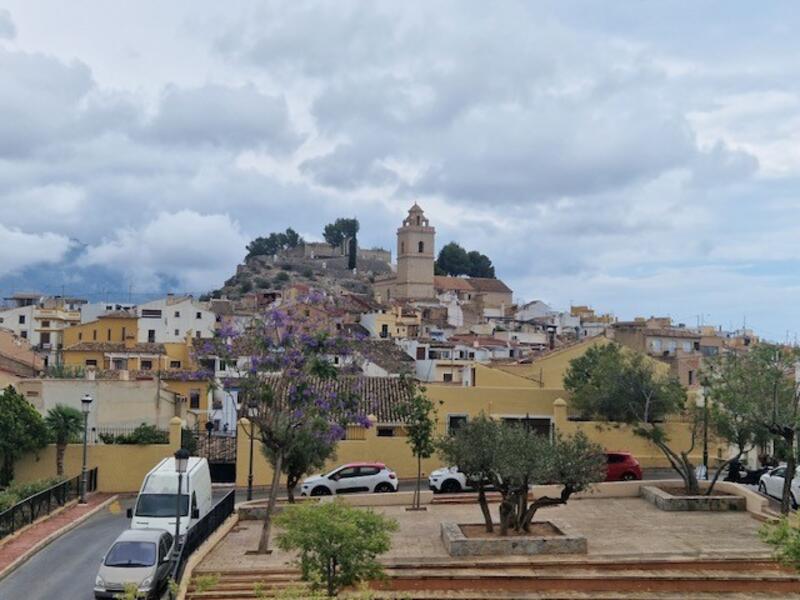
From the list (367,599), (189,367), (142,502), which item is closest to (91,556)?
(142,502)

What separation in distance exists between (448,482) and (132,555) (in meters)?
14.4

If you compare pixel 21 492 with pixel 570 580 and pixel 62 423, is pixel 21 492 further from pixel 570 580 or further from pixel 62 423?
pixel 570 580

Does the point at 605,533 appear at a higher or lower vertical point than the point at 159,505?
lower

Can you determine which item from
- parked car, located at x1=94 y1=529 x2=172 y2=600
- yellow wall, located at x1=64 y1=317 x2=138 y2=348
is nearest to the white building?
yellow wall, located at x1=64 y1=317 x2=138 y2=348

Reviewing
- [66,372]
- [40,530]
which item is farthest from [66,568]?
[66,372]

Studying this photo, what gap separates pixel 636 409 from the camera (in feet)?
105

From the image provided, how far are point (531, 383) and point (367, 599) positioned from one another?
34.8 meters

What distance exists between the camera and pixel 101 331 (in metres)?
72.5

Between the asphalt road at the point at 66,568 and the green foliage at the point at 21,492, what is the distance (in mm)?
1857

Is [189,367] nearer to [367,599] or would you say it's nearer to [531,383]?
[531,383]

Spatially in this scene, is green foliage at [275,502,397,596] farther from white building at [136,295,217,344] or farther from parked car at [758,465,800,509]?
white building at [136,295,217,344]

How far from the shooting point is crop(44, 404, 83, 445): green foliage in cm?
3319

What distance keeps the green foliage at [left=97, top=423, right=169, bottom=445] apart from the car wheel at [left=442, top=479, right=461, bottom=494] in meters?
10.6

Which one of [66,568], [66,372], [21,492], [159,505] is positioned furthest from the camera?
[66,372]
